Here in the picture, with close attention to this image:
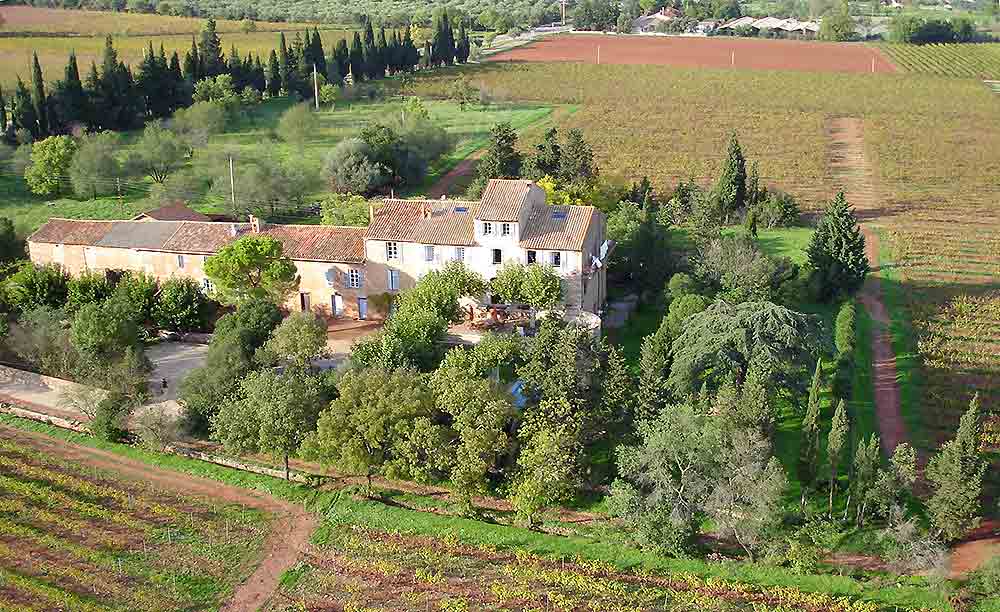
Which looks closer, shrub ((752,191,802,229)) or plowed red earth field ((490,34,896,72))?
shrub ((752,191,802,229))

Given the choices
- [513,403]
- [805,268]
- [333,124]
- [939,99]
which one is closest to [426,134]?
[333,124]

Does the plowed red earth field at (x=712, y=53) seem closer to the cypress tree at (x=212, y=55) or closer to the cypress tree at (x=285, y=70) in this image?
the cypress tree at (x=285, y=70)

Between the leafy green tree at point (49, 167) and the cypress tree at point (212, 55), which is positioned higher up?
the cypress tree at point (212, 55)

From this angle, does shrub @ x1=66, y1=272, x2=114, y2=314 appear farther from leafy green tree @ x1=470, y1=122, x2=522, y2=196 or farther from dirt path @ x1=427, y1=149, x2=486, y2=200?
leafy green tree @ x1=470, y1=122, x2=522, y2=196

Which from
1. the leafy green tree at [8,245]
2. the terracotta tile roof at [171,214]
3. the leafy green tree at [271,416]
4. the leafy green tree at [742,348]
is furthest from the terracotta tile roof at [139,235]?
the leafy green tree at [742,348]

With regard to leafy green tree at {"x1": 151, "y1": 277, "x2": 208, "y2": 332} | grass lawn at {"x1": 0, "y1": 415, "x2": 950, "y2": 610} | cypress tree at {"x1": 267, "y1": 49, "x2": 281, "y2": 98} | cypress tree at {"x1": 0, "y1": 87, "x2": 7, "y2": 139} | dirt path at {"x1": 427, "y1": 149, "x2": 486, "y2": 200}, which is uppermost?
cypress tree at {"x1": 267, "y1": 49, "x2": 281, "y2": 98}

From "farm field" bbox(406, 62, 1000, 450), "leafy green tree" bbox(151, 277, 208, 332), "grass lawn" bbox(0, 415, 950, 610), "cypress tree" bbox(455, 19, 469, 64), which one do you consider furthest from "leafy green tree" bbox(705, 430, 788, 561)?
"cypress tree" bbox(455, 19, 469, 64)

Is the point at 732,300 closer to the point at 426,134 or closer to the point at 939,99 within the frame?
the point at 426,134
